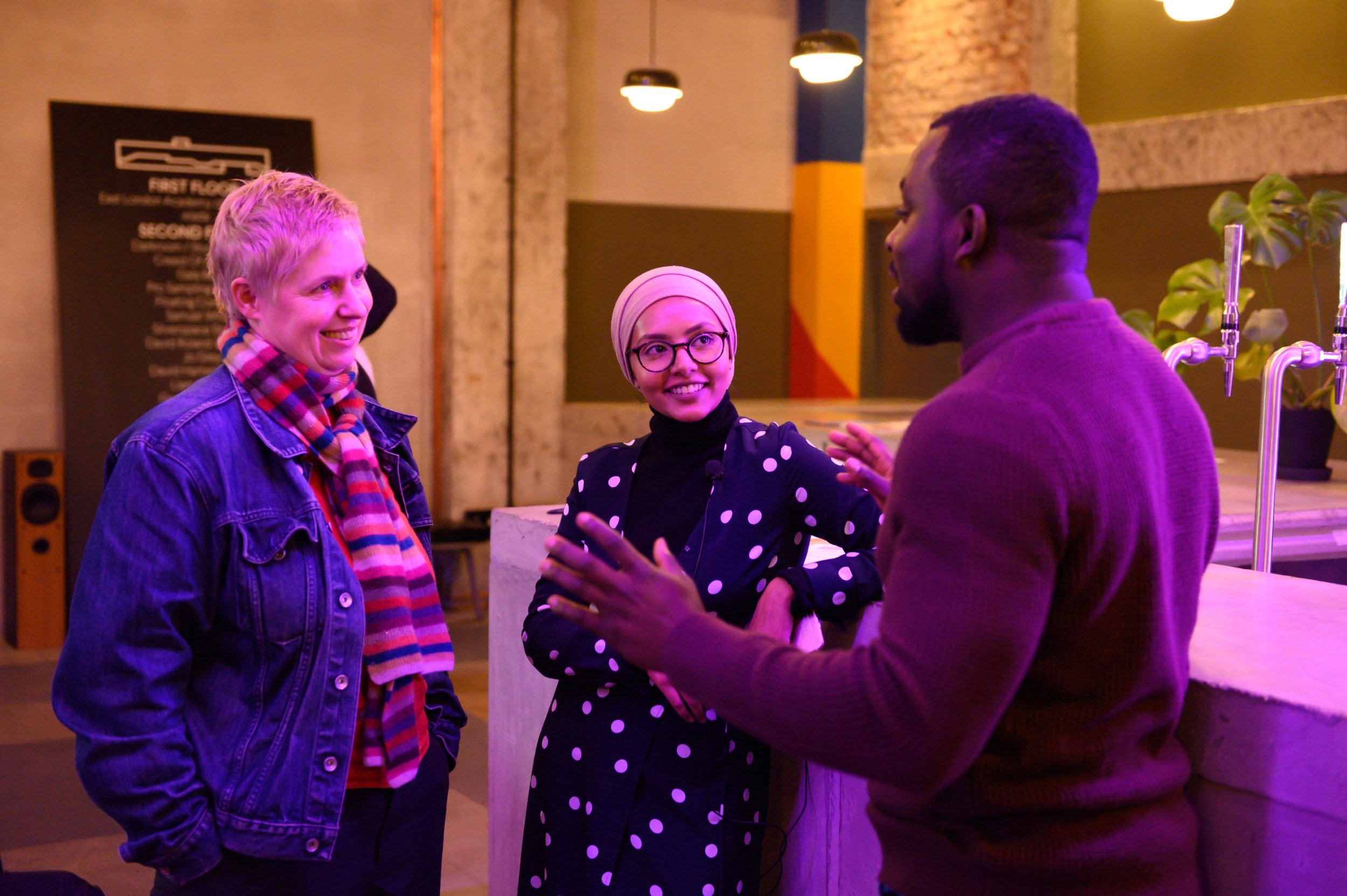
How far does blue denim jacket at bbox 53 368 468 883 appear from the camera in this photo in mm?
1435

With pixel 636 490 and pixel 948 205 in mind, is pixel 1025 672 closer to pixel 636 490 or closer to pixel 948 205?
pixel 948 205

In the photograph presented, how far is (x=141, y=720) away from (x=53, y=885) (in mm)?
769

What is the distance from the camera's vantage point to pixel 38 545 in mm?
6250

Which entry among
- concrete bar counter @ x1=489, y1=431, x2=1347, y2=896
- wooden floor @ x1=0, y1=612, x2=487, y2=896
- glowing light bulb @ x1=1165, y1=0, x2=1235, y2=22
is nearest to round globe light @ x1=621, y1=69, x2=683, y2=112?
glowing light bulb @ x1=1165, y1=0, x2=1235, y2=22

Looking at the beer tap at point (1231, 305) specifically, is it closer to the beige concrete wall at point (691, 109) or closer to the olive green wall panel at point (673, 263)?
the olive green wall panel at point (673, 263)

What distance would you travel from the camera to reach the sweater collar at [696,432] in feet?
6.02

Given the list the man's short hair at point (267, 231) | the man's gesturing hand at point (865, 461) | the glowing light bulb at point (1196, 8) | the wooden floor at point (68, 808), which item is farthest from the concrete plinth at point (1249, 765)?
the glowing light bulb at point (1196, 8)

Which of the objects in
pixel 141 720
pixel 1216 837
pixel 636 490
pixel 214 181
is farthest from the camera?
pixel 214 181

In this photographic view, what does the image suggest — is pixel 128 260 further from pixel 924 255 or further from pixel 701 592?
pixel 924 255

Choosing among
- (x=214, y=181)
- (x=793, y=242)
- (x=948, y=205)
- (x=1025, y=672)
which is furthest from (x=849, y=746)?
(x=793, y=242)

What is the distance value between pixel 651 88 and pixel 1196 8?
3207mm

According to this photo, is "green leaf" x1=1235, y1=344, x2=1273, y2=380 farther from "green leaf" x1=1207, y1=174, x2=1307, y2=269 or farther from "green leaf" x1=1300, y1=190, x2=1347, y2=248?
"green leaf" x1=1300, y1=190, x2=1347, y2=248

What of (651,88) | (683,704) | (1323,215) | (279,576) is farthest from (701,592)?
(651,88)

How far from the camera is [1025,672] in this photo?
3.20 ft
